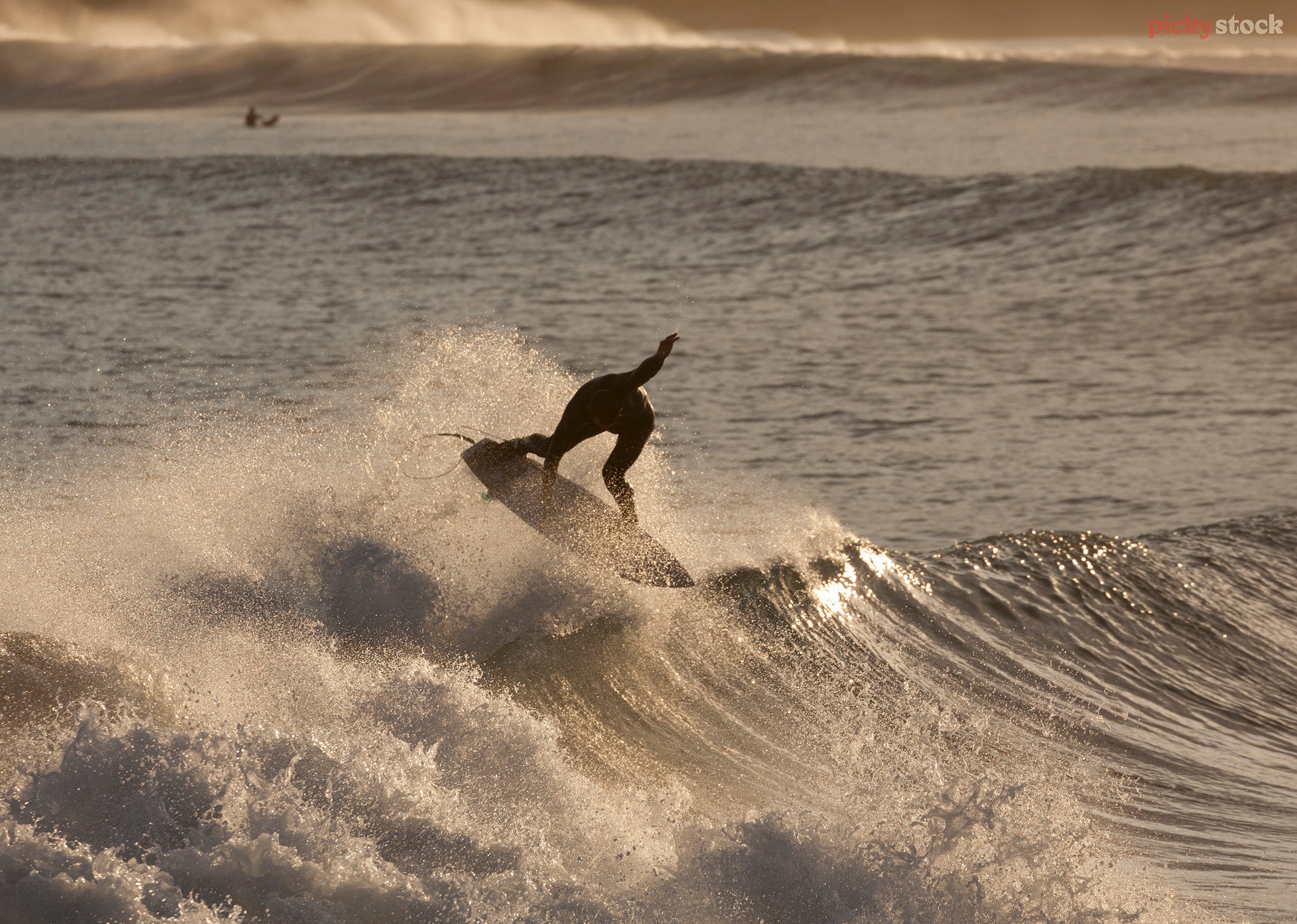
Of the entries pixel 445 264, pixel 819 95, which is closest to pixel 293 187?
pixel 445 264

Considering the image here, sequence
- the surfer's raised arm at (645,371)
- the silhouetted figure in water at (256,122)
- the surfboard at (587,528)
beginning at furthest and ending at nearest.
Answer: the silhouetted figure in water at (256,122) < the surfboard at (587,528) < the surfer's raised arm at (645,371)

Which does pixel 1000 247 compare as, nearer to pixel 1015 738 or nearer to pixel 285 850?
pixel 1015 738

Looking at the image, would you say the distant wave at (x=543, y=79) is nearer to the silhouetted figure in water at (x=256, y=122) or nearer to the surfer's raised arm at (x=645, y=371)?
the silhouetted figure in water at (x=256, y=122)

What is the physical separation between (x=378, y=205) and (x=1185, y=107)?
3427 centimetres

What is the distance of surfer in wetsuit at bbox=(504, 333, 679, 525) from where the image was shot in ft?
28.7

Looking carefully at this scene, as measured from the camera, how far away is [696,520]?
12.2m

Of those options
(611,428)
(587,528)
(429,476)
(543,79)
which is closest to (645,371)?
(611,428)

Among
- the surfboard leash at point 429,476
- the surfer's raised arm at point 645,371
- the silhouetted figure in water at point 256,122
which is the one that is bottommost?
the surfboard leash at point 429,476

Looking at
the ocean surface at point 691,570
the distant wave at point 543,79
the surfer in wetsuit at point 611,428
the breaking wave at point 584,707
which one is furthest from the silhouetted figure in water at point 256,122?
the surfer in wetsuit at point 611,428

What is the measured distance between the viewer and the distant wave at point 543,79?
57.9 metres

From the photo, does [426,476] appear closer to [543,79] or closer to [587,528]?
[587,528]

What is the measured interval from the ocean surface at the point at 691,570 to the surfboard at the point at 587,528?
0.72 ft

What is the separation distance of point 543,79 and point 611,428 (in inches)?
2697

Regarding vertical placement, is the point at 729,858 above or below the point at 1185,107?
below
